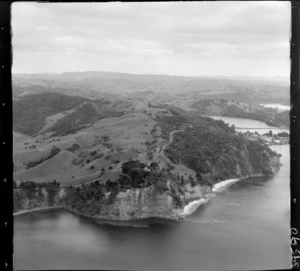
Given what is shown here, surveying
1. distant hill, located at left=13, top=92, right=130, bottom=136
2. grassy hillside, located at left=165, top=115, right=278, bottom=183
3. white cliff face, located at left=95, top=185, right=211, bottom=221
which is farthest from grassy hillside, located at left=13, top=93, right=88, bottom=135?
grassy hillside, located at left=165, top=115, right=278, bottom=183

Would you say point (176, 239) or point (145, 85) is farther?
point (145, 85)

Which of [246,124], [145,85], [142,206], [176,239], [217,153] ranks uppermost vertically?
[145,85]

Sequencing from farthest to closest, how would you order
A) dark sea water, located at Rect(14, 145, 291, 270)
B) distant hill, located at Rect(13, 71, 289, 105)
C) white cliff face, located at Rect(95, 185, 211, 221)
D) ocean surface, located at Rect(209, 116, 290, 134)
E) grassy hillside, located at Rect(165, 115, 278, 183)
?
ocean surface, located at Rect(209, 116, 290, 134)
grassy hillside, located at Rect(165, 115, 278, 183)
white cliff face, located at Rect(95, 185, 211, 221)
distant hill, located at Rect(13, 71, 289, 105)
dark sea water, located at Rect(14, 145, 291, 270)

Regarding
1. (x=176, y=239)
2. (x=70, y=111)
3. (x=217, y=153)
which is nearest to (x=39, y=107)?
(x=70, y=111)

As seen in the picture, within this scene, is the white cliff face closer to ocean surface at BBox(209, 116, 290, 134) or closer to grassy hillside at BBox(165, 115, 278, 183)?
grassy hillside at BBox(165, 115, 278, 183)

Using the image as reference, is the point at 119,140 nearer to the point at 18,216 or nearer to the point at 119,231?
the point at 119,231

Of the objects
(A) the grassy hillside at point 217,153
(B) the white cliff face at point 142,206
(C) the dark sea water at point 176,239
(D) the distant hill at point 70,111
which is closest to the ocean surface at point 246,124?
(A) the grassy hillside at point 217,153

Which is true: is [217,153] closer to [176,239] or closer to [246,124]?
[246,124]

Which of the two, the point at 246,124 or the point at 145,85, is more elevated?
the point at 145,85

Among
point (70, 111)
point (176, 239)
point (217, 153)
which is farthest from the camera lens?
point (217, 153)
